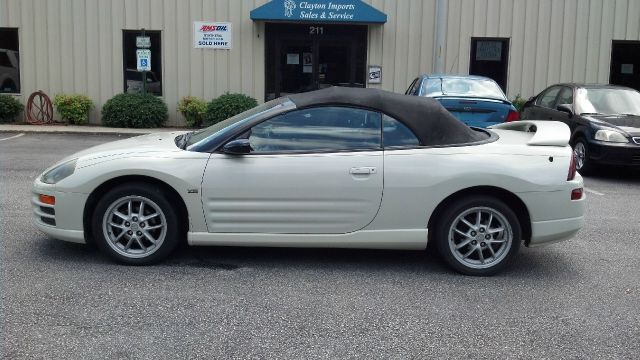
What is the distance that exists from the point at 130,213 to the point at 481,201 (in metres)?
2.70

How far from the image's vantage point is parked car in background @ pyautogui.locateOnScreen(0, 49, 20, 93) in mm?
17766

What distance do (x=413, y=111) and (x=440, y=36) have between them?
41.8 feet

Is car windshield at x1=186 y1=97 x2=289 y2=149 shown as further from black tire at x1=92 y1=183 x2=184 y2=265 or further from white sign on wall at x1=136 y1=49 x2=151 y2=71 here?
white sign on wall at x1=136 y1=49 x2=151 y2=71

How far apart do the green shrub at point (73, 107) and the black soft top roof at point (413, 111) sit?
13.1 metres

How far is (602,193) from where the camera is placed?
9.41 m

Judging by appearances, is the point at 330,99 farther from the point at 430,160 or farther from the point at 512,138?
the point at 512,138

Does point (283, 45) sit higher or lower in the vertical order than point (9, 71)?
higher

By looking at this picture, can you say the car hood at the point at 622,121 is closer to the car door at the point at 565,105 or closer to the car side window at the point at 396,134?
the car door at the point at 565,105

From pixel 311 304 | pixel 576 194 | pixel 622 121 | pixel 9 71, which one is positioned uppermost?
pixel 9 71

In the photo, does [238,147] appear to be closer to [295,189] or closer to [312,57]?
[295,189]

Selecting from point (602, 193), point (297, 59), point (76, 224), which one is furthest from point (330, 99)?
point (297, 59)

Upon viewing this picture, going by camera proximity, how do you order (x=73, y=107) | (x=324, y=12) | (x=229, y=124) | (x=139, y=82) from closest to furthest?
(x=229, y=124), (x=324, y=12), (x=73, y=107), (x=139, y=82)

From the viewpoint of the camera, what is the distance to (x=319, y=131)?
539cm

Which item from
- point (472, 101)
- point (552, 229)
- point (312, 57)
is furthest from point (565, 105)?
point (312, 57)
